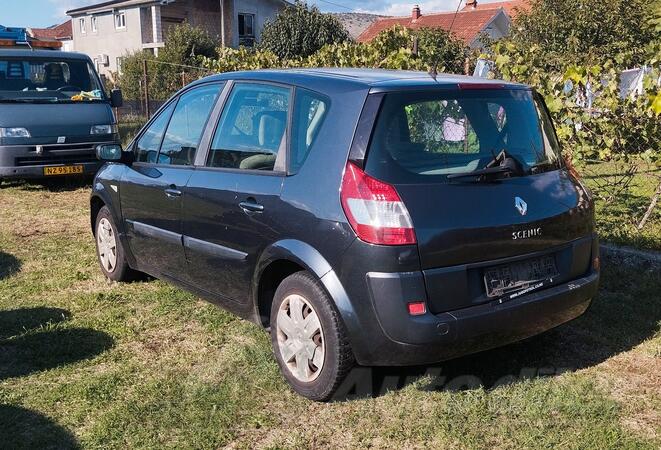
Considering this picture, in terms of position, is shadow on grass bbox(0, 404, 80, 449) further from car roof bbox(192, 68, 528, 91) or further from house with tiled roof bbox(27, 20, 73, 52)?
house with tiled roof bbox(27, 20, 73, 52)

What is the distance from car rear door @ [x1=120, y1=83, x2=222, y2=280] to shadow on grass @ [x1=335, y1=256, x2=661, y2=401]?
1665mm

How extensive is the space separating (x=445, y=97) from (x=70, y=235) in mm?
5451

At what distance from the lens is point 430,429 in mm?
3418

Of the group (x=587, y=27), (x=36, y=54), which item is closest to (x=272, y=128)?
(x=36, y=54)

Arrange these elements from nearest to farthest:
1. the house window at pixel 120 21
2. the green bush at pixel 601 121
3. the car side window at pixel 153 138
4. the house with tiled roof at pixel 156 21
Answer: the car side window at pixel 153 138, the green bush at pixel 601 121, the house with tiled roof at pixel 156 21, the house window at pixel 120 21

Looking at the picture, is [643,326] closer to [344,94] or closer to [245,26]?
[344,94]

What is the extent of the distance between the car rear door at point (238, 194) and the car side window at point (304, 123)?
71mm

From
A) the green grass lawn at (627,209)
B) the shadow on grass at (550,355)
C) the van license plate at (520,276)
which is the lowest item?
the shadow on grass at (550,355)

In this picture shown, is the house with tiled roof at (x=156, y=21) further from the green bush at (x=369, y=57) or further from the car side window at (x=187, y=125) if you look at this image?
the car side window at (x=187, y=125)

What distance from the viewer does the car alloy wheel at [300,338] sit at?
3.62 m

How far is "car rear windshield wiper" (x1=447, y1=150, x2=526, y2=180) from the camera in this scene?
11.5 ft

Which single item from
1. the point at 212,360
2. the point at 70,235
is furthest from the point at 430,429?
the point at 70,235

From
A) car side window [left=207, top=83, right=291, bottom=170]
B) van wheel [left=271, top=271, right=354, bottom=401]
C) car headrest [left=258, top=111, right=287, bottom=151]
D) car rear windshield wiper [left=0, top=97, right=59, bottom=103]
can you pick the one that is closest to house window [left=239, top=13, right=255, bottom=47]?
car rear windshield wiper [left=0, top=97, right=59, bottom=103]

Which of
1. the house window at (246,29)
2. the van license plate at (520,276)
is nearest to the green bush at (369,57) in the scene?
the van license plate at (520,276)
